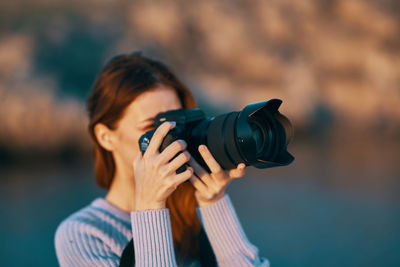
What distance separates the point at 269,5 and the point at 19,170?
3.35 meters

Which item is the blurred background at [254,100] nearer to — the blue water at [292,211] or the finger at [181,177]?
the blue water at [292,211]

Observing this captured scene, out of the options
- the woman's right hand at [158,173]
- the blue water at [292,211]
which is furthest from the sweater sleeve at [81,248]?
the blue water at [292,211]

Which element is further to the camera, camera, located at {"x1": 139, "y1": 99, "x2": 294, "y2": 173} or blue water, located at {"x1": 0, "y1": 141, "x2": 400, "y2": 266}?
blue water, located at {"x1": 0, "y1": 141, "x2": 400, "y2": 266}

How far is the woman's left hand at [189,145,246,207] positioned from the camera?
1.75 feet

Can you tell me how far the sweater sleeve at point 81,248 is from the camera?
1.74 ft

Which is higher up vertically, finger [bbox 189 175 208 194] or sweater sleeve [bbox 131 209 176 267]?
finger [bbox 189 175 208 194]

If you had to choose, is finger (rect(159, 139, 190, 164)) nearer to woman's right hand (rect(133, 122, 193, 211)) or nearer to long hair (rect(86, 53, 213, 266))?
woman's right hand (rect(133, 122, 193, 211))

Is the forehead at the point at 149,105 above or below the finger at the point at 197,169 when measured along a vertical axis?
above

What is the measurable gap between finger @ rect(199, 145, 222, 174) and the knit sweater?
9 cm

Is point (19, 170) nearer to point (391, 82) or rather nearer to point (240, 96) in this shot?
point (240, 96)

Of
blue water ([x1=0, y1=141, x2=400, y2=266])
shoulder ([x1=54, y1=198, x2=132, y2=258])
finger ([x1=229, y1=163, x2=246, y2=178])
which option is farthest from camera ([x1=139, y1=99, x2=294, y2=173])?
blue water ([x1=0, y1=141, x2=400, y2=266])

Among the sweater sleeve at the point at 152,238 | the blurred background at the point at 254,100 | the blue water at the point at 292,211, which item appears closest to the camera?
the sweater sleeve at the point at 152,238

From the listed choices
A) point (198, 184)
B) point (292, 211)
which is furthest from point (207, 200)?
point (292, 211)

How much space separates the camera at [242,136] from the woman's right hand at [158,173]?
0.05ft
